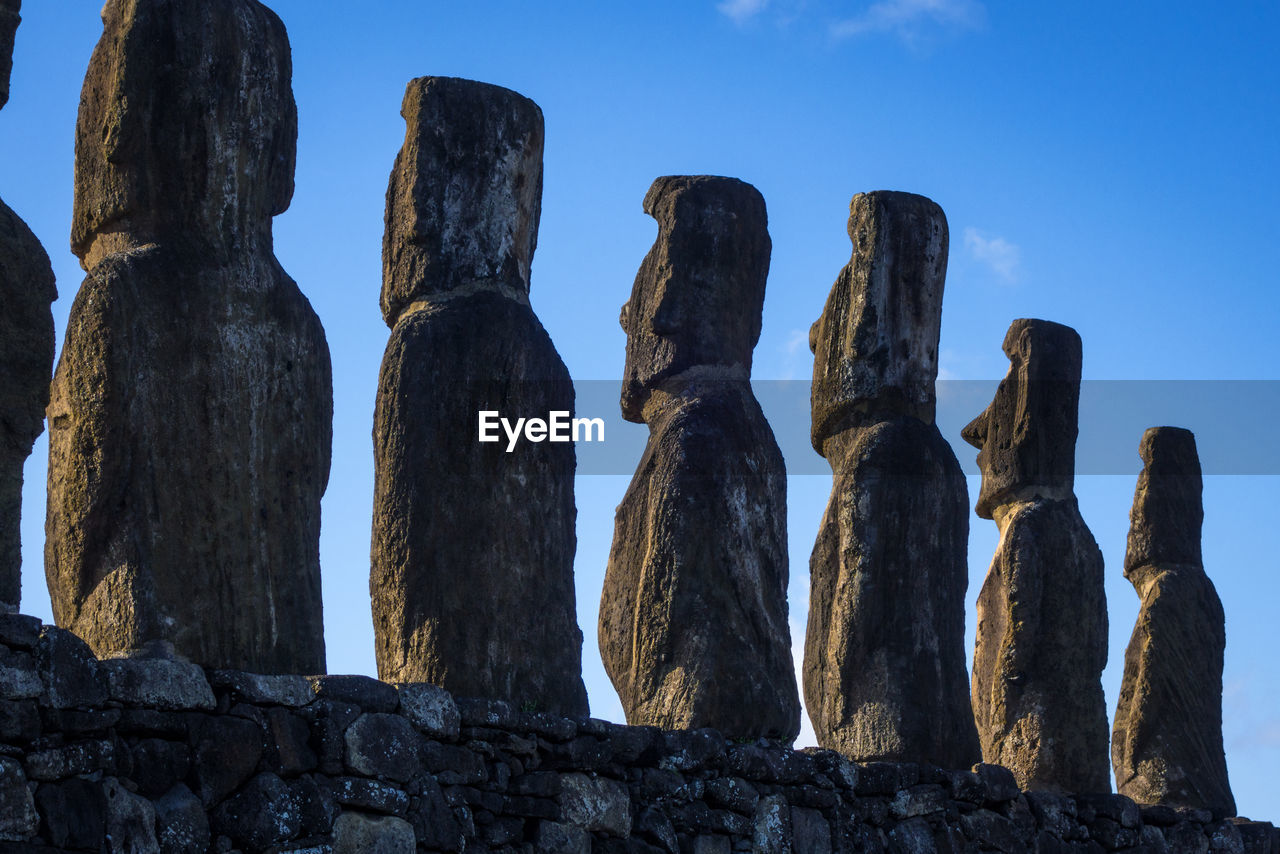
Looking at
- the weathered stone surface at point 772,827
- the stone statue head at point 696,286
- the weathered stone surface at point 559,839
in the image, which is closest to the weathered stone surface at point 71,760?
the weathered stone surface at point 559,839

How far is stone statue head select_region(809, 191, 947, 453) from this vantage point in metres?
15.1

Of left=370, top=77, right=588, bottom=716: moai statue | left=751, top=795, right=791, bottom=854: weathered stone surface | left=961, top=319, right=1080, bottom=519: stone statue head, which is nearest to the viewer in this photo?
left=370, top=77, right=588, bottom=716: moai statue

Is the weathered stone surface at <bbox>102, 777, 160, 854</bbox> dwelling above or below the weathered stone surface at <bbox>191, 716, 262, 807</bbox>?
below

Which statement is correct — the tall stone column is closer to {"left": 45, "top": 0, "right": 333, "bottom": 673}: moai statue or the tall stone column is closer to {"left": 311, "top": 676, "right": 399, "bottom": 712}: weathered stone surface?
→ {"left": 311, "top": 676, "right": 399, "bottom": 712}: weathered stone surface

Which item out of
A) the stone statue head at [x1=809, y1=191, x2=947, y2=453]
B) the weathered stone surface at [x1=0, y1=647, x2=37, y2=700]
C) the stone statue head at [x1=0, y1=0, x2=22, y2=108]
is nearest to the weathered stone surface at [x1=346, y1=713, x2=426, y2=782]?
the weathered stone surface at [x1=0, y1=647, x2=37, y2=700]

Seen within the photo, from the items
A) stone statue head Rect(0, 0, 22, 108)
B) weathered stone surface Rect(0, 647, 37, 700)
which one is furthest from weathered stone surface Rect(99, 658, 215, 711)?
stone statue head Rect(0, 0, 22, 108)

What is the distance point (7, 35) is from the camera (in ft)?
31.7

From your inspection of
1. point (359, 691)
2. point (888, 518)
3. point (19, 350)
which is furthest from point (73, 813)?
point (888, 518)

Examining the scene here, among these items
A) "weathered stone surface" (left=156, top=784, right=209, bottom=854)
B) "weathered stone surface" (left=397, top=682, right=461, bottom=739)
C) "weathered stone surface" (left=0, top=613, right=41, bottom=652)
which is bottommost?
"weathered stone surface" (left=156, top=784, right=209, bottom=854)

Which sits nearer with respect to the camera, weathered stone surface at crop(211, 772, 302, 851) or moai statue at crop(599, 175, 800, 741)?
weathered stone surface at crop(211, 772, 302, 851)

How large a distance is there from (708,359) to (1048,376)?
4.02 m

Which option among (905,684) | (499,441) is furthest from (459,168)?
(905,684)

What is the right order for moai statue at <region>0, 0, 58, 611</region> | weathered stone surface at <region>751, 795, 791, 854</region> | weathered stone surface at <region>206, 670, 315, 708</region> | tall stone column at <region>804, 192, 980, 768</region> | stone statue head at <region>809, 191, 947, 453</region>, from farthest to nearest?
stone statue head at <region>809, 191, 947, 453</region>
tall stone column at <region>804, 192, 980, 768</region>
weathered stone surface at <region>751, 795, 791, 854</region>
weathered stone surface at <region>206, 670, 315, 708</region>
moai statue at <region>0, 0, 58, 611</region>

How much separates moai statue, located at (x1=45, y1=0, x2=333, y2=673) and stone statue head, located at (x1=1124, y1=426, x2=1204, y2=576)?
967 cm
